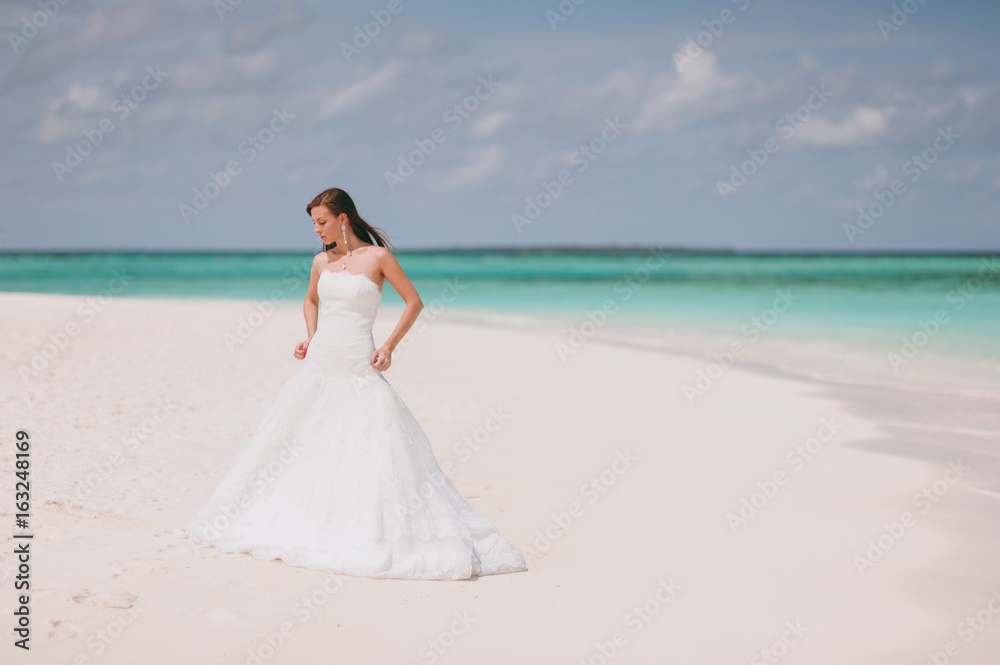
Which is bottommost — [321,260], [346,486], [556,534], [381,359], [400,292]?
[556,534]

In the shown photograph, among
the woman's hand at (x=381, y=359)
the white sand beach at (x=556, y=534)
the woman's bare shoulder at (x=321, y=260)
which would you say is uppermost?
the woman's bare shoulder at (x=321, y=260)

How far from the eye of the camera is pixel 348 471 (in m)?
5.02

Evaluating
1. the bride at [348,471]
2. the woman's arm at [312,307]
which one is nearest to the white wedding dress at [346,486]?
the bride at [348,471]

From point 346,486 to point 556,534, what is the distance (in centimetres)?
181

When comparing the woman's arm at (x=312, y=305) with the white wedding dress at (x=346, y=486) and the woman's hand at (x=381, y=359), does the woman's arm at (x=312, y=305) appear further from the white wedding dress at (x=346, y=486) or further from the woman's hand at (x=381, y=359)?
the woman's hand at (x=381, y=359)

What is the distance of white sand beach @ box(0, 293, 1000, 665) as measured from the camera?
4.19m

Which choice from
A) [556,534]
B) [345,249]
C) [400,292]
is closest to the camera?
[400,292]

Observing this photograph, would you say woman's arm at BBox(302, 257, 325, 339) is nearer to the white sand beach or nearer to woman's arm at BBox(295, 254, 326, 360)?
woman's arm at BBox(295, 254, 326, 360)

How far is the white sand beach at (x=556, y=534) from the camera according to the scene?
4.19 meters

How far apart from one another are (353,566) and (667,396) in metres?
7.72

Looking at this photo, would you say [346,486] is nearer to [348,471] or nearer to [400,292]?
[348,471]

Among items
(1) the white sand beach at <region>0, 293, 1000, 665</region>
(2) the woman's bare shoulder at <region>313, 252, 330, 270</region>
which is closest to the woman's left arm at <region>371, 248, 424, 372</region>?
(2) the woman's bare shoulder at <region>313, 252, 330, 270</region>

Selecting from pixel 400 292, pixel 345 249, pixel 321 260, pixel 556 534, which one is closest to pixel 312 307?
pixel 321 260

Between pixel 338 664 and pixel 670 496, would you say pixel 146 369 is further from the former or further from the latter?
pixel 338 664
